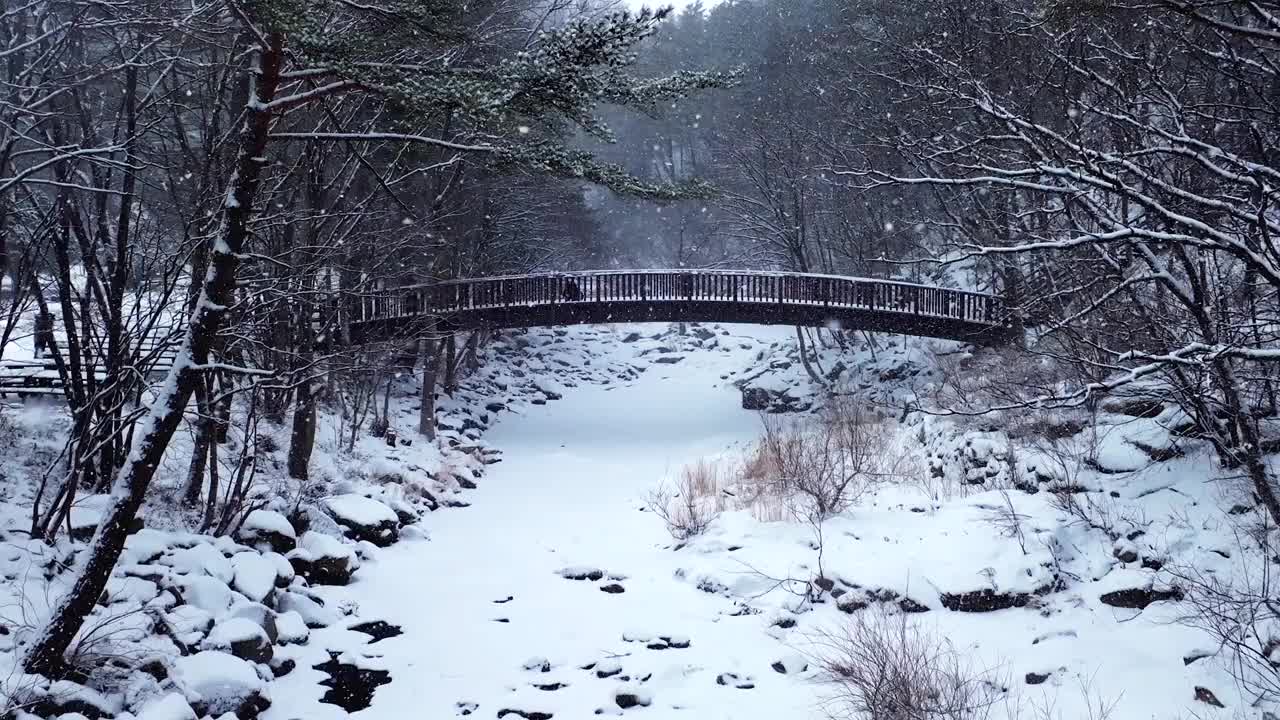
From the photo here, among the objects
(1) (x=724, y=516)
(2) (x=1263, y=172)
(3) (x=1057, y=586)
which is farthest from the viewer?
(1) (x=724, y=516)

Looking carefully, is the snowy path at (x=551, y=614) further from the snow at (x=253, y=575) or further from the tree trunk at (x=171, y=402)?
the tree trunk at (x=171, y=402)

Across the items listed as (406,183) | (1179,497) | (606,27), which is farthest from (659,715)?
(406,183)

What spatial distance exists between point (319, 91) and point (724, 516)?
25.1 feet

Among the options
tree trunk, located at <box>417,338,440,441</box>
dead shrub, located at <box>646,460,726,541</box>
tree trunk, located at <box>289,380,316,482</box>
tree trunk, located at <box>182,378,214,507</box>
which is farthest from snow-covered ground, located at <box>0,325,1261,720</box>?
tree trunk, located at <box>417,338,440,441</box>

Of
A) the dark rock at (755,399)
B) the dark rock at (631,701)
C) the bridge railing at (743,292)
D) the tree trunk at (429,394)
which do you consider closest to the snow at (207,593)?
the dark rock at (631,701)

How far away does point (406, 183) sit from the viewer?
51.0ft

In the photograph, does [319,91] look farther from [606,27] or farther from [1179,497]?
[1179,497]

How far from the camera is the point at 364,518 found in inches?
422

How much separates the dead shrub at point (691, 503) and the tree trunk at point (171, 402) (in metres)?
6.73

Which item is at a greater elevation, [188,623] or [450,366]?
[450,366]

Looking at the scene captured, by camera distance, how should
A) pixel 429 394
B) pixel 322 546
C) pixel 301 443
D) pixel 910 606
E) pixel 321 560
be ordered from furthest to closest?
1. pixel 429 394
2. pixel 301 443
3. pixel 322 546
4. pixel 321 560
5. pixel 910 606

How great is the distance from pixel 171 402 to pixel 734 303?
15.0 metres

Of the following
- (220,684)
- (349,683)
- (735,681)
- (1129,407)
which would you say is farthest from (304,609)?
(1129,407)

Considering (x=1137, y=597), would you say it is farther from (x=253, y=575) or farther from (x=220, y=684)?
(x=253, y=575)
